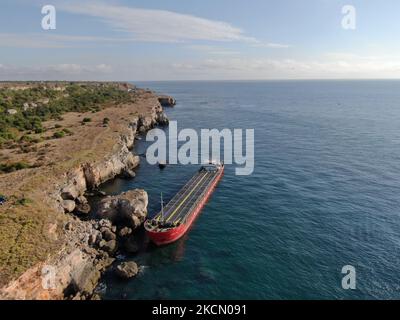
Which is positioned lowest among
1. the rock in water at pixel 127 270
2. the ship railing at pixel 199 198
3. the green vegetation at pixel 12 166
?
the rock in water at pixel 127 270

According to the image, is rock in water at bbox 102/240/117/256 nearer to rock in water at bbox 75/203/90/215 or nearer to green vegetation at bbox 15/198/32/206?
rock in water at bbox 75/203/90/215

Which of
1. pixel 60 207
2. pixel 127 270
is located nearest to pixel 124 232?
pixel 127 270

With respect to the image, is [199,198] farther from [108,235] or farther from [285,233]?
[108,235]

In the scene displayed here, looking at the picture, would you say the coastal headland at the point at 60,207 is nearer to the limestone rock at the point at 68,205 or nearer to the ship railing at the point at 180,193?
the limestone rock at the point at 68,205

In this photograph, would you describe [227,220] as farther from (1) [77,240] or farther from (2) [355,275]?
(1) [77,240]

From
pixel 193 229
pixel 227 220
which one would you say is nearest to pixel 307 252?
pixel 227 220

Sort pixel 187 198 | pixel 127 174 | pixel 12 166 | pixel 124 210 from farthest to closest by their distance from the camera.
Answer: pixel 127 174 < pixel 187 198 < pixel 12 166 < pixel 124 210

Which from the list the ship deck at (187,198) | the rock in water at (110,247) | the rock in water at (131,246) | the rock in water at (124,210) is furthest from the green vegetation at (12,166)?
the ship deck at (187,198)
